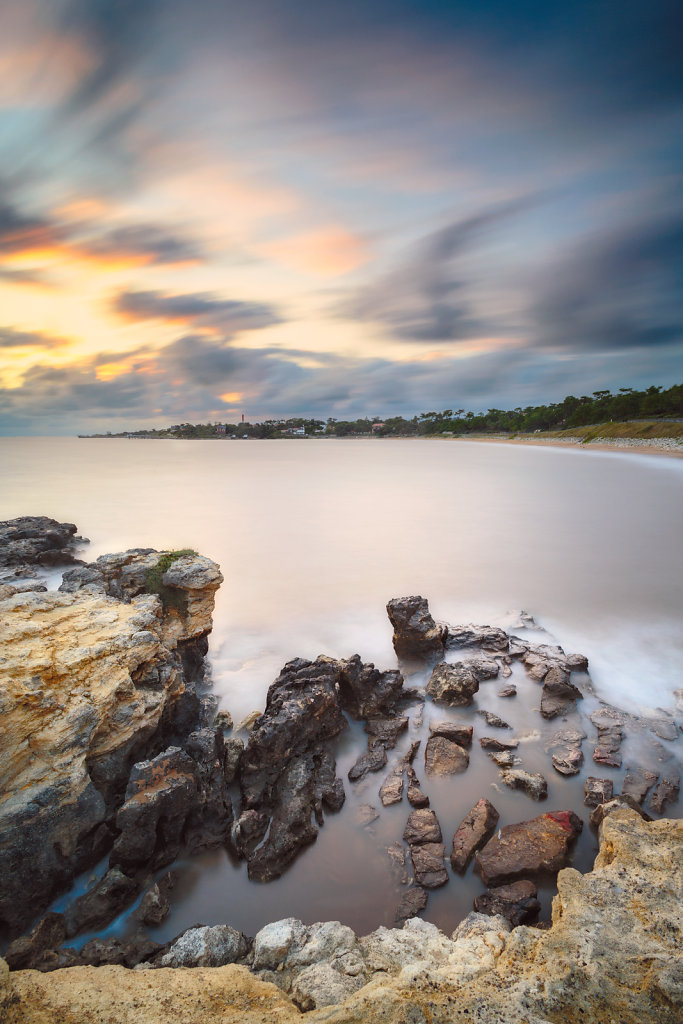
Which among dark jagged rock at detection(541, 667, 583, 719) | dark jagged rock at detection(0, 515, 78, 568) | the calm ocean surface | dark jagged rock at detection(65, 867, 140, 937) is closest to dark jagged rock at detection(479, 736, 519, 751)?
the calm ocean surface

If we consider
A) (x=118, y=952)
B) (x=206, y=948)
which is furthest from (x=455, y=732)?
(x=118, y=952)

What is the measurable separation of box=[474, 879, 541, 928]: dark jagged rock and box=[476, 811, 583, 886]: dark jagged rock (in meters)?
0.11

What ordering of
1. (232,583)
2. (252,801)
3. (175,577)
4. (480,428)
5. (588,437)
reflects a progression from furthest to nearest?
(480,428) < (588,437) < (232,583) < (175,577) < (252,801)

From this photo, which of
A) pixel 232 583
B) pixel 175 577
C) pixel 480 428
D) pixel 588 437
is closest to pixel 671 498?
pixel 232 583

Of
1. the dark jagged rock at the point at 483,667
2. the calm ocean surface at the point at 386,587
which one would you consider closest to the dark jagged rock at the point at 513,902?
the calm ocean surface at the point at 386,587

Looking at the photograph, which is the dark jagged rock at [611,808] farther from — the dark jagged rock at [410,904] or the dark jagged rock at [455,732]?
the dark jagged rock at [410,904]

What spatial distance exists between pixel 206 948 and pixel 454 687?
4.14 meters

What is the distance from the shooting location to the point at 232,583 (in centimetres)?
1216

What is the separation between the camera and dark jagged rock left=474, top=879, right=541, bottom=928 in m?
3.54

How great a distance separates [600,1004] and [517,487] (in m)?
Answer: 30.8

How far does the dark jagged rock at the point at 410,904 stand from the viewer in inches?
145

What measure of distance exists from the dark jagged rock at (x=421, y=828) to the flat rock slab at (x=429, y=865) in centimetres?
5

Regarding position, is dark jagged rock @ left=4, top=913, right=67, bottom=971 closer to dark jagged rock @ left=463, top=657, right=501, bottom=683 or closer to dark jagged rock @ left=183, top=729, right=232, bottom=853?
dark jagged rock @ left=183, top=729, right=232, bottom=853

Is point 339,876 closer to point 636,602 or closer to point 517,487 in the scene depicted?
point 636,602
